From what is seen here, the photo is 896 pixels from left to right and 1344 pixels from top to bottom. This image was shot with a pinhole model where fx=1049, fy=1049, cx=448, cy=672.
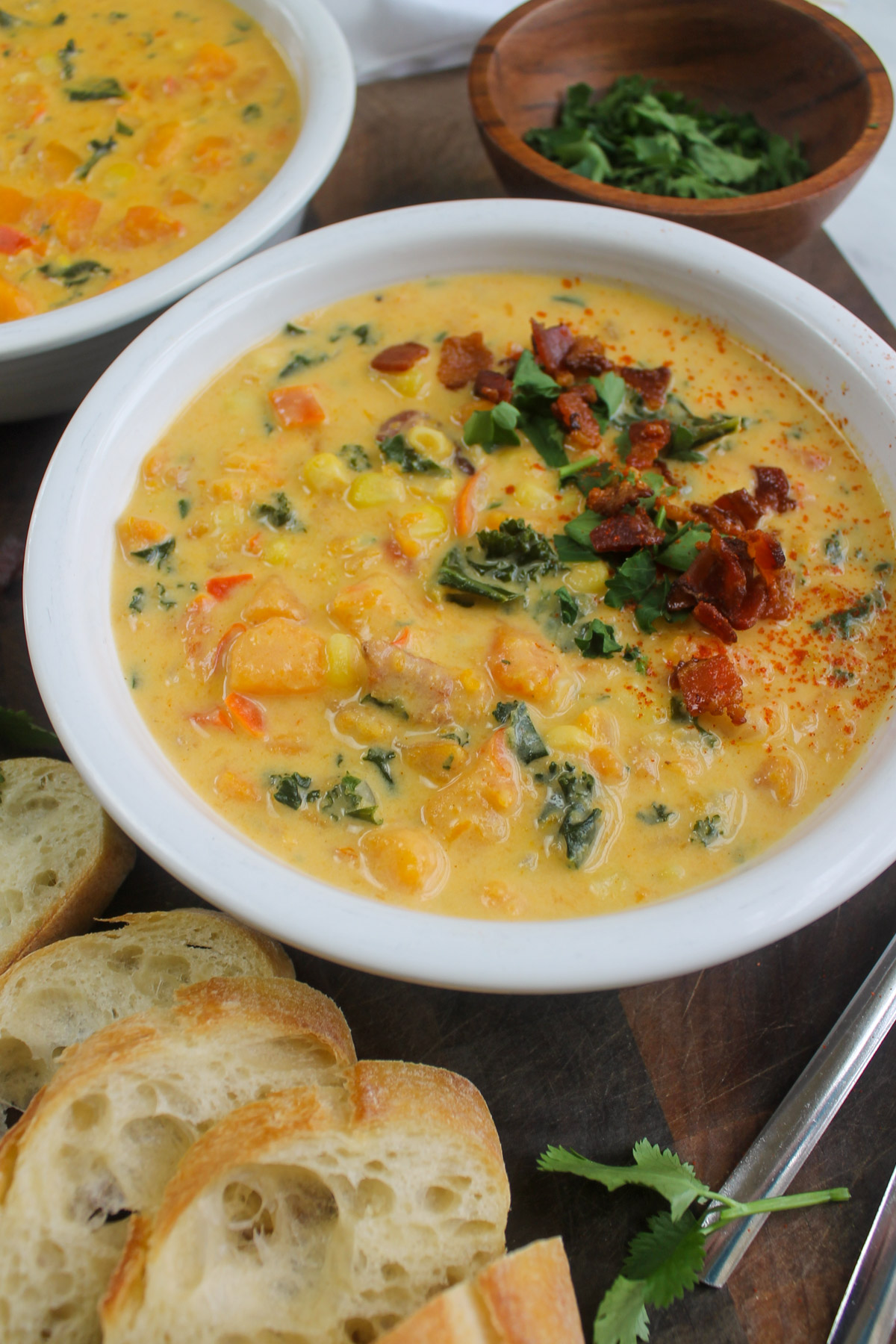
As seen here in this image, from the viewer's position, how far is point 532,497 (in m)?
A: 3.00

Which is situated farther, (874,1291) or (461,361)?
(461,361)

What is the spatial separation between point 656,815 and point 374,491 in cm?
121

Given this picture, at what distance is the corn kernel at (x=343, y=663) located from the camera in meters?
2.64

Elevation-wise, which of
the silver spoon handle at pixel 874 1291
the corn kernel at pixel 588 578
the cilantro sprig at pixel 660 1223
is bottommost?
the cilantro sprig at pixel 660 1223

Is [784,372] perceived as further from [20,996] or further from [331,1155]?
[20,996]

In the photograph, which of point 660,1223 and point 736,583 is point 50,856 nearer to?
point 660,1223

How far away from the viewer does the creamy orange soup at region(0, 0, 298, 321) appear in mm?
3740

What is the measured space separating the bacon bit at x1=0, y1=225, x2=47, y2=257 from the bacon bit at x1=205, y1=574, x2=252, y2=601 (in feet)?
5.68

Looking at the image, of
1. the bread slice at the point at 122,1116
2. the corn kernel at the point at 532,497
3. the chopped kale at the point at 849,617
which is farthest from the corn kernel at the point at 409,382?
the bread slice at the point at 122,1116

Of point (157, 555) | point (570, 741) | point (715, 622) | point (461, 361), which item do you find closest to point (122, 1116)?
point (570, 741)

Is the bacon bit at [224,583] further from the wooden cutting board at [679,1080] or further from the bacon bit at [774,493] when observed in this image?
the bacon bit at [774,493]

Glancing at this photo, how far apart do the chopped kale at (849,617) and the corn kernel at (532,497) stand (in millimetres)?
811

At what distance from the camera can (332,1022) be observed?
2498 millimetres

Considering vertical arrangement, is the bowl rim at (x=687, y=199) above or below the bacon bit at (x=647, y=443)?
above
